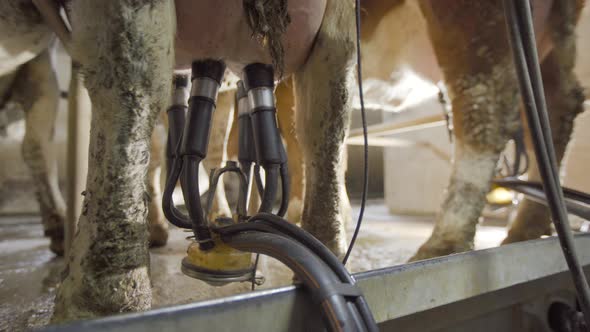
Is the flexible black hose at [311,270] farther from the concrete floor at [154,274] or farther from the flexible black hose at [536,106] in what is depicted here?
the flexible black hose at [536,106]

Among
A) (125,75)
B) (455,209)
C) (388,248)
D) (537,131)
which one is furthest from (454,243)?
(125,75)

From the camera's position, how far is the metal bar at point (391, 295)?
0.30 m

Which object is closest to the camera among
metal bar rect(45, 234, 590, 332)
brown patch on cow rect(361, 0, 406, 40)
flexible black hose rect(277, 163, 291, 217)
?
metal bar rect(45, 234, 590, 332)

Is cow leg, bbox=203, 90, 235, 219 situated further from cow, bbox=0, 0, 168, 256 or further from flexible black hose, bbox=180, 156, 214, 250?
flexible black hose, bbox=180, 156, 214, 250

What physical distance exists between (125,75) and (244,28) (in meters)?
0.30

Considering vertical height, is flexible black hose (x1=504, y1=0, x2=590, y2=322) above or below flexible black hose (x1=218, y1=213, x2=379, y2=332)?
above

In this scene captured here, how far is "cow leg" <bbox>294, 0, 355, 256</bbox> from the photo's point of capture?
0.85 meters

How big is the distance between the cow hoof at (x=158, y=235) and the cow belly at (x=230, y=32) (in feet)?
2.80

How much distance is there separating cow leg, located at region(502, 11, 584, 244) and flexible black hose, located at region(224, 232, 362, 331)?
1.37m

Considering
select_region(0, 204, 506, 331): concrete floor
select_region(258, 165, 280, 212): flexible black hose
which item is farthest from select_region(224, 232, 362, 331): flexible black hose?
select_region(258, 165, 280, 212): flexible black hose

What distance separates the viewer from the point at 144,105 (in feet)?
1.87

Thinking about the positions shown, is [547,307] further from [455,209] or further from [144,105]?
[144,105]

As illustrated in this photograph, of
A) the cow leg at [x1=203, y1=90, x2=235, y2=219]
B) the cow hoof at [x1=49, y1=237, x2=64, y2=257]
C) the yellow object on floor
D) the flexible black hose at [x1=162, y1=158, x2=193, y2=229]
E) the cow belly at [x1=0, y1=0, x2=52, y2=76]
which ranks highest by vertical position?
the cow belly at [x1=0, y1=0, x2=52, y2=76]

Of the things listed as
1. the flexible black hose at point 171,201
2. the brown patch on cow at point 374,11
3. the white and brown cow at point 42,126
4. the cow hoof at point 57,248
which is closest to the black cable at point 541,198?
the flexible black hose at point 171,201
